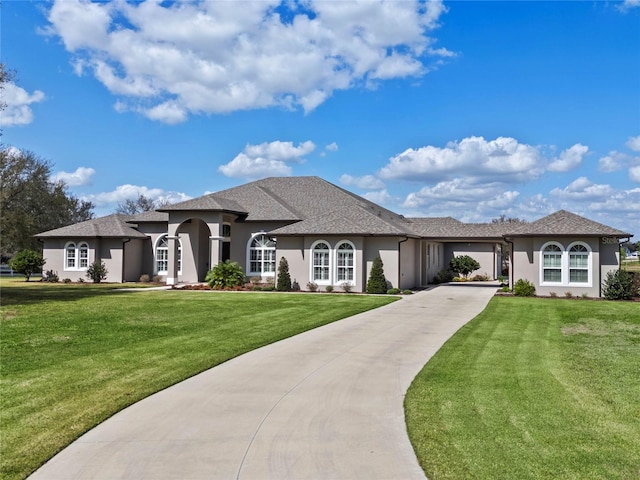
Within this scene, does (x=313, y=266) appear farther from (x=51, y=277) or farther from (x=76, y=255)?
(x=51, y=277)

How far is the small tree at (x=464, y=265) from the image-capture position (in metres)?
39.2

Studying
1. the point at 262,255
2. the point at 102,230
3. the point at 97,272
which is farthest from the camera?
the point at 102,230

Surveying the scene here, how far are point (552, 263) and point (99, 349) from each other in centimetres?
2158

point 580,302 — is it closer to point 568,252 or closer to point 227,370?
point 568,252

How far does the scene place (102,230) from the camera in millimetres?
34156

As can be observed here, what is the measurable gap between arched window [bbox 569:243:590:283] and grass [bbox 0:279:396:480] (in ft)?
34.7

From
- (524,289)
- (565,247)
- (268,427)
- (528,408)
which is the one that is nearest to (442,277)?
(524,289)

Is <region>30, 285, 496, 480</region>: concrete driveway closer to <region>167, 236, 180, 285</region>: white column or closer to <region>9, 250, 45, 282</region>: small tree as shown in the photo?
<region>167, 236, 180, 285</region>: white column

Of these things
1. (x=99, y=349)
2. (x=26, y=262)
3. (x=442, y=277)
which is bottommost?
(x=99, y=349)

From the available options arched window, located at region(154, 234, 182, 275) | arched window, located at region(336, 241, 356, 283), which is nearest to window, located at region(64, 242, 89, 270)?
arched window, located at region(154, 234, 182, 275)

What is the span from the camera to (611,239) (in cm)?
2436

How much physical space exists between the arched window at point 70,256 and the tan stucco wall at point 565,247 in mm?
27511

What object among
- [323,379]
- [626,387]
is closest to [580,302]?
[626,387]

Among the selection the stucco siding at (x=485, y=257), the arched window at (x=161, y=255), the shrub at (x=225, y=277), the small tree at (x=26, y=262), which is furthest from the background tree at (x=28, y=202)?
the stucco siding at (x=485, y=257)
